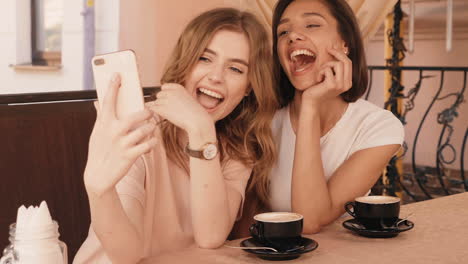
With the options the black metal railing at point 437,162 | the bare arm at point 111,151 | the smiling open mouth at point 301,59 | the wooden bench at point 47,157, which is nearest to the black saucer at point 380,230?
the bare arm at point 111,151


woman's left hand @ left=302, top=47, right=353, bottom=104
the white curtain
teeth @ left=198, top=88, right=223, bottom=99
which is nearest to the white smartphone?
teeth @ left=198, top=88, right=223, bottom=99

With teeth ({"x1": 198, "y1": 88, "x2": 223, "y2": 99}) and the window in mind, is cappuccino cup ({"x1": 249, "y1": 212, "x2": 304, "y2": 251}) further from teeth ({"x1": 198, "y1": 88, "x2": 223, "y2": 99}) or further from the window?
the window

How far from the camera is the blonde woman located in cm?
94

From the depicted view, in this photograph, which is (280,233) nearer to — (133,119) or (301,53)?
(133,119)

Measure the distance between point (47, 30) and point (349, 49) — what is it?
403 cm

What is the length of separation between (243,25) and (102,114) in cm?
62

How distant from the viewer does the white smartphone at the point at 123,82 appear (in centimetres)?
98

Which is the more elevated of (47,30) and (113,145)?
(47,30)

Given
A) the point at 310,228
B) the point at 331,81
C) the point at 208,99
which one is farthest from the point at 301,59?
the point at 310,228

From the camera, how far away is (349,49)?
5.76 feet

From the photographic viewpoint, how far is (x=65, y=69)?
15.5 feet

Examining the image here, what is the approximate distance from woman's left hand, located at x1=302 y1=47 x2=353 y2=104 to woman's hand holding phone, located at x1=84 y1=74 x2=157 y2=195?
0.68m

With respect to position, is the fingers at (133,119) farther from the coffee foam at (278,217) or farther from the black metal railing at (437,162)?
the black metal railing at (437,162)

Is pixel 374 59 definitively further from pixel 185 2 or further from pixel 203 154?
pixel 203 154
